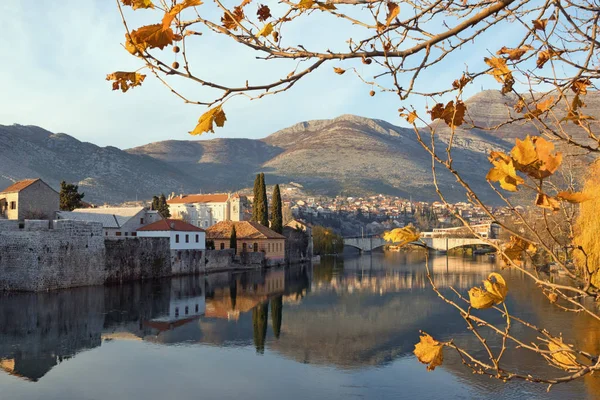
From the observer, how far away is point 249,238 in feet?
147

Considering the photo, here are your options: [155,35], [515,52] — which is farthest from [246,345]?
[155,35]

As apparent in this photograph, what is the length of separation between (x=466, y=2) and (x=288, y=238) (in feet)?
163

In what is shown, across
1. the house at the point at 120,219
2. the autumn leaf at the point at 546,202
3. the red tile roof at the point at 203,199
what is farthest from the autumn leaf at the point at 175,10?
the red tile roof at the point at 203,199

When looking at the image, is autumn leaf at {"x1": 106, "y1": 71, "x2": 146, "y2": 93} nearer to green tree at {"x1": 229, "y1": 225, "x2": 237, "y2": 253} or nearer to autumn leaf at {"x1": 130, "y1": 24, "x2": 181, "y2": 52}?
autumn leaf at {"x1": 130, "y1": 24, "x2": 181, "y2": 52}

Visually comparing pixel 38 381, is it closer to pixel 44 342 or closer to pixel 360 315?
pixel 44 342

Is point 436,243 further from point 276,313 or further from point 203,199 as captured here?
point 276,313

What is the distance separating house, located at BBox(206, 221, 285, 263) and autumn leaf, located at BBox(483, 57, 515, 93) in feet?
137

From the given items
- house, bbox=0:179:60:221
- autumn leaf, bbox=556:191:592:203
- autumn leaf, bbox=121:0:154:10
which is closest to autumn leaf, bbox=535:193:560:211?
autumn leaf, bbox=556:191:592:203

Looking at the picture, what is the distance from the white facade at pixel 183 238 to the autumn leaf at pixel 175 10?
34.1 meters

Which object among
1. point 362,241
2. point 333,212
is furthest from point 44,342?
point 333,212

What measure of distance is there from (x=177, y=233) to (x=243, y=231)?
1022cm

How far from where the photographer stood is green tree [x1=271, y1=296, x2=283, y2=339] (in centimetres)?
1684

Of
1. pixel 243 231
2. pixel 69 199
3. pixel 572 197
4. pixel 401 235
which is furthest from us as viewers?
pixel 243 231

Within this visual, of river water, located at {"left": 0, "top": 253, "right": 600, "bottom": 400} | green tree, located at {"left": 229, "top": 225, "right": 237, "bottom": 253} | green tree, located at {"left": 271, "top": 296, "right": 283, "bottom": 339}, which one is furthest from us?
green tree, located at {"left": 229, "top": 225, "right": 237, "bottom": 253}
